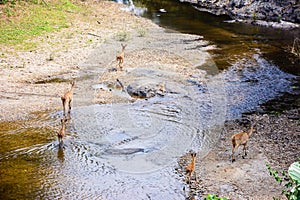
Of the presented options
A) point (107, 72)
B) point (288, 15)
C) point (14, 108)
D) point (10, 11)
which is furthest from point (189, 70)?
point (288, 15)

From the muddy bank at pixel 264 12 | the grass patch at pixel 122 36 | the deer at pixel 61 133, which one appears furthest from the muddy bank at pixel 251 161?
the muddy bank at pixel 264 12

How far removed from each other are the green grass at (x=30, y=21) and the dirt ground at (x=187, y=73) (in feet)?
3.02

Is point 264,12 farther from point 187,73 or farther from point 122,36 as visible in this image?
point 187,73

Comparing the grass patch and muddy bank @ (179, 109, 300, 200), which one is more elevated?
the grass patch

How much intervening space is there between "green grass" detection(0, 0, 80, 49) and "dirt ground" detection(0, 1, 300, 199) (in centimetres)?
92

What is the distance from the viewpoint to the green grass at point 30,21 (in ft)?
72.7

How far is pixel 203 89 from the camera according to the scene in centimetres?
1758

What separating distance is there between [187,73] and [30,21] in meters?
11.9

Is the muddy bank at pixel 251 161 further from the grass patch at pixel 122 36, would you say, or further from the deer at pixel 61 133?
the grass patch at pixel 122 36

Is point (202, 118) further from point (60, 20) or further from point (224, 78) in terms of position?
point (60, 20)

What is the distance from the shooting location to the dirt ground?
10.3m

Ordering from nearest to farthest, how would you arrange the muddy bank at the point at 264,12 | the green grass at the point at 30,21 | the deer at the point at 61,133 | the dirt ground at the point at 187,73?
the dirt ground at the point at 187,73 < the deer at the point at 61,133 < the green grass at the point at 30,21 < the muddy bank at the point at 264,12

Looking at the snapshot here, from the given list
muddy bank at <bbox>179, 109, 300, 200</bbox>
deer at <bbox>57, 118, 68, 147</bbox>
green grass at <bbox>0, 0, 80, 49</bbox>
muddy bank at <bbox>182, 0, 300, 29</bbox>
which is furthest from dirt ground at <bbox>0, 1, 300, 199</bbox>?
muddy bank at <bbox>182, 0, 300, 29</bbox>

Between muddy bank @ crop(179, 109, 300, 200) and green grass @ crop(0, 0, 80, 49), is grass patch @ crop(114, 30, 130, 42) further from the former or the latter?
muddy bank @ crop(179, 109, 300, 200)
